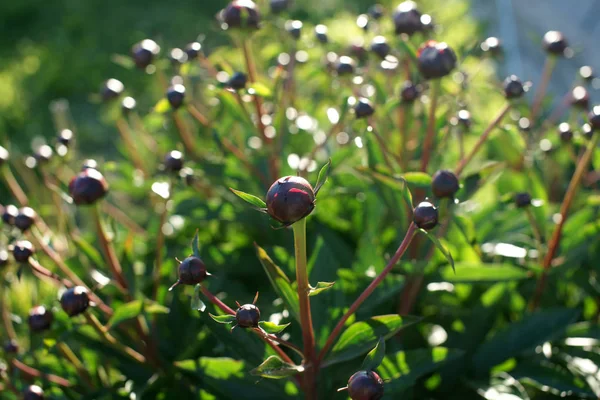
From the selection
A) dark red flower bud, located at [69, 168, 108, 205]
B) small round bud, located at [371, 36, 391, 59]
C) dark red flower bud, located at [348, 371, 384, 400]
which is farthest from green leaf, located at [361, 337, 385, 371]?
small round bud, located at [371, 36, 391, 59]

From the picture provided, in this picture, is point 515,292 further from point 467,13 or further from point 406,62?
point 467,13

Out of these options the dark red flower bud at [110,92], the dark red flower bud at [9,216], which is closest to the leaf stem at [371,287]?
the dark red flower bud at [9,216]

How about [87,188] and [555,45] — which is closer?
[87,188]

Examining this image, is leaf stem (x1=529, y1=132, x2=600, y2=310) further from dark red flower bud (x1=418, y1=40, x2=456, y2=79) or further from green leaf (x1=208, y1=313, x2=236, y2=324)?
green leaf (x1=208, y1=313, x2=236, y2=324)

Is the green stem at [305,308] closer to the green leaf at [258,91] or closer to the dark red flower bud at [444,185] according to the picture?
the dark red flower bud at [444,185]

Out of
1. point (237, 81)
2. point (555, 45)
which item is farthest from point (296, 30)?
point (555, 45)

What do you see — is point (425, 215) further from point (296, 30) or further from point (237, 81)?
point (296, 30)
